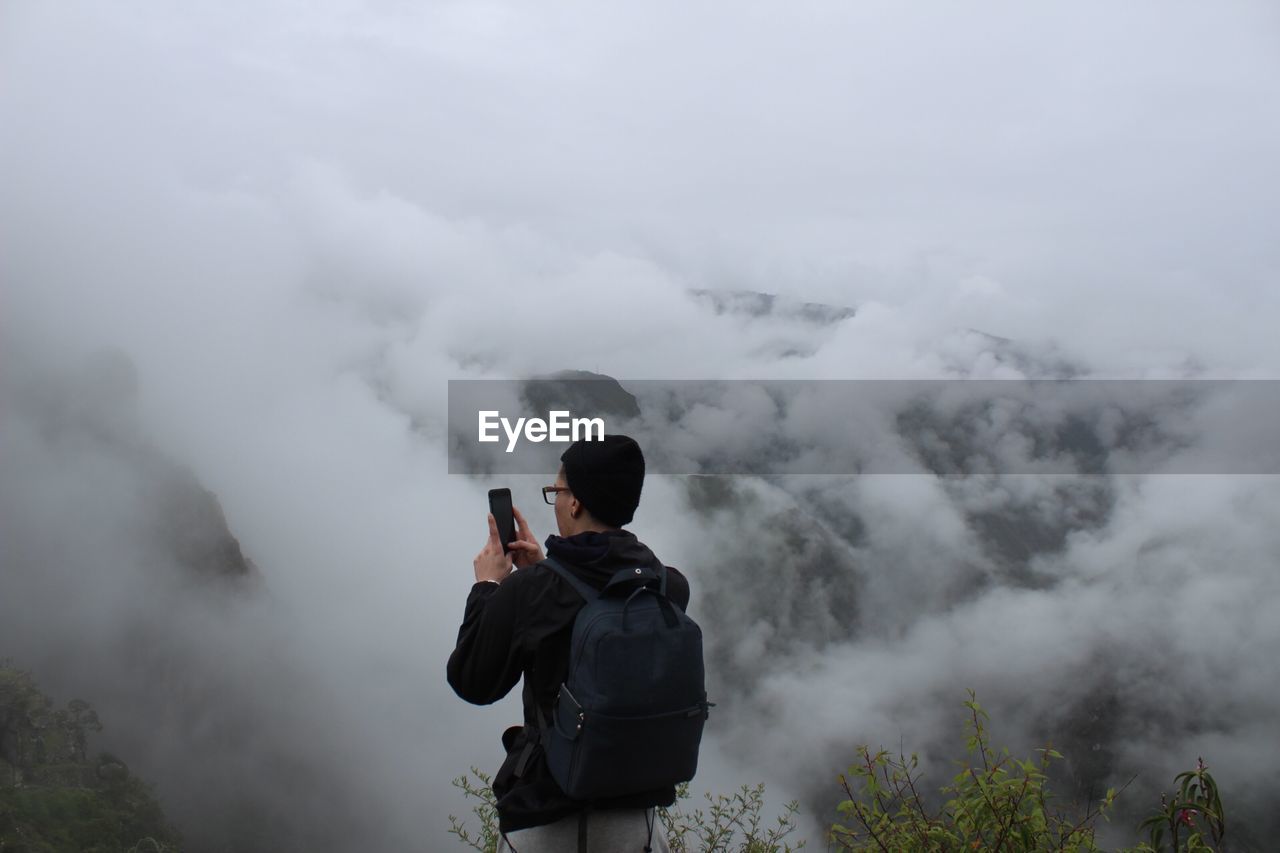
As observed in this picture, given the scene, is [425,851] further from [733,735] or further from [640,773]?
[640,773]

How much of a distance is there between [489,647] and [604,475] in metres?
0.74

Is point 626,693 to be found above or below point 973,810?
above

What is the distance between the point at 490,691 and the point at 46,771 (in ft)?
116

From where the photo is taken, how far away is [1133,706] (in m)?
140

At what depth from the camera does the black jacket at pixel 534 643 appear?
9.46 ft

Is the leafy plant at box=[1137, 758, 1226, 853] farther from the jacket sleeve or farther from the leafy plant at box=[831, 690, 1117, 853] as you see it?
the jacket sleeve

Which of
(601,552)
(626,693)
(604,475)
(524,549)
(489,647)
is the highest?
(604,475)

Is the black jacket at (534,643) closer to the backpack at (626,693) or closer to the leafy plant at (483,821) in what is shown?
the backpack at (626,693)

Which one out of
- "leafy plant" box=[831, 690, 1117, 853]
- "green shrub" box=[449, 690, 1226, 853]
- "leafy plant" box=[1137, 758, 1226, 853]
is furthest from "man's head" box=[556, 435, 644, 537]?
"leafy plant" box=[1137, 758, 1226, 853]

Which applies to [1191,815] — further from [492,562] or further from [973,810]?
[492,562]

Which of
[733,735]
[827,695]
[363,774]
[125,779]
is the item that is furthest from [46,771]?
[827,695]

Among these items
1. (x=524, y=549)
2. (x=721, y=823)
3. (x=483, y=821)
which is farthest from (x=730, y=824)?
(x=524, y=549)

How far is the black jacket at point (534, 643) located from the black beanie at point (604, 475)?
10cm

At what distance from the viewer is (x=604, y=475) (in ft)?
10.1
